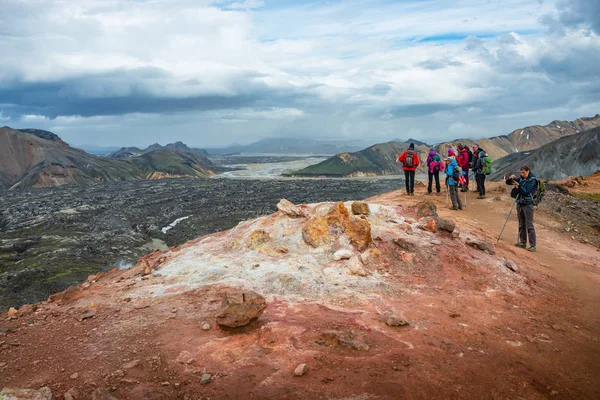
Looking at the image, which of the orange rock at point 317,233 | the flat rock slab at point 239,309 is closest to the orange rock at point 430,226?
the orange rock at point 317,233

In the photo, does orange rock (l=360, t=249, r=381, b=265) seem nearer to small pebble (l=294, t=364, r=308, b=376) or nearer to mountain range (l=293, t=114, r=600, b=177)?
small pebble (l=294, t=364, r=308, b=376)

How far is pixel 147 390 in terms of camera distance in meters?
5.60

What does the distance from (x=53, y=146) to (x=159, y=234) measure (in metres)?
85.6

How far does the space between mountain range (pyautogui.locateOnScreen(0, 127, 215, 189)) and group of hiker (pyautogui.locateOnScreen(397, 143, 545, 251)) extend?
8372cm

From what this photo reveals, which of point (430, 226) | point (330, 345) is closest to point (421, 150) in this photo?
point (430, 226)

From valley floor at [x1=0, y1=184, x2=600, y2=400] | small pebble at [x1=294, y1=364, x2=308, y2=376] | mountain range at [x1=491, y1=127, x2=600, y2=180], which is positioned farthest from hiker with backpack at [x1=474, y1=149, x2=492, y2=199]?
mountain range at [x1=491, y1=127, x2=600, y2=180]

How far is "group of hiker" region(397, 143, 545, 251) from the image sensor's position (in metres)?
12.9

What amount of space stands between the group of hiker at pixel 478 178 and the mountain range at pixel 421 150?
88.8 m

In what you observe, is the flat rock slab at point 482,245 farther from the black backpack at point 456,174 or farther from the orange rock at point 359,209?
the black backpack at point 456,174

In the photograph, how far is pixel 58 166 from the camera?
8806 centimetres

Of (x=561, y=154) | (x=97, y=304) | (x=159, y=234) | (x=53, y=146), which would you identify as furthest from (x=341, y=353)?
(x=53, y=146)

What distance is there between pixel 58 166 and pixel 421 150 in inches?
3739

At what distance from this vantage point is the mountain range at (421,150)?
377 feet

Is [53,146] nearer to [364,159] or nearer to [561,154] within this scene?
[364,159]
